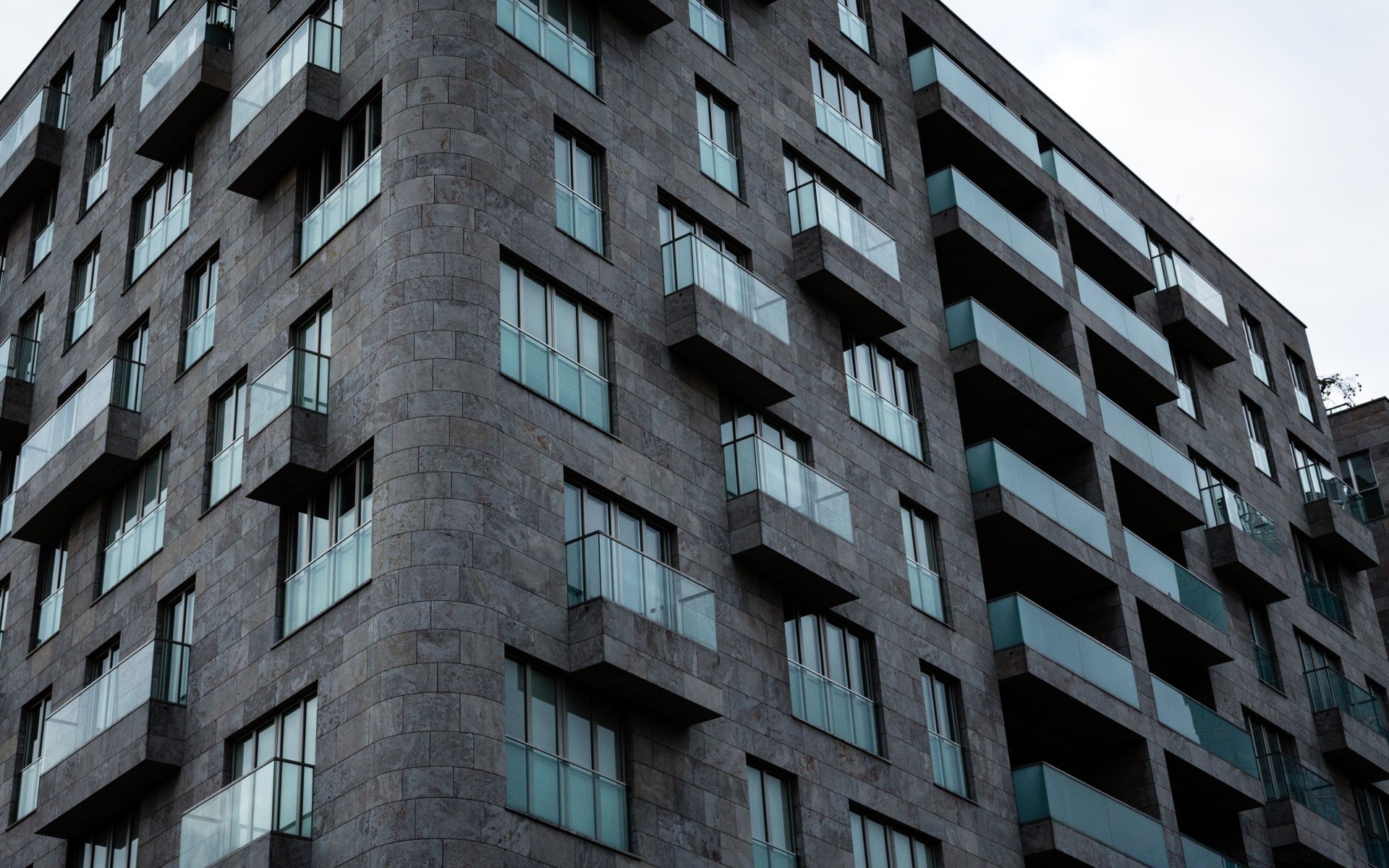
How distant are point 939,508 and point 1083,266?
14.9 meters

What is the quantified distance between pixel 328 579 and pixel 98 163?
1772 cm

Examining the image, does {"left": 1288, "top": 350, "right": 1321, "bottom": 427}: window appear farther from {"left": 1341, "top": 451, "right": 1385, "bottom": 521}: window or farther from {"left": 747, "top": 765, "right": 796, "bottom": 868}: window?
{"left": 747, "top": 765, "right": 796, "bottom": 868}: window

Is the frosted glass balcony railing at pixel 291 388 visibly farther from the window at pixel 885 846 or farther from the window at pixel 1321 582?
the window at pixel 1321 582

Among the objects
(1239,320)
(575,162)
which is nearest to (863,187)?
(575,162)

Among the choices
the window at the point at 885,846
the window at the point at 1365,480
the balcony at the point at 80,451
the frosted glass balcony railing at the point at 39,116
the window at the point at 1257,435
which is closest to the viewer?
the window at the point at 885,846

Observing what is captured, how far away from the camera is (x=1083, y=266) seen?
5019 centimetres

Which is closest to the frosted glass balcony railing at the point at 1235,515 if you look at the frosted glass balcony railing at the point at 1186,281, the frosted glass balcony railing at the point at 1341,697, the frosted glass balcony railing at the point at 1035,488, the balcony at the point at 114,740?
the frosted glass balcony railing at the point at 1341,697

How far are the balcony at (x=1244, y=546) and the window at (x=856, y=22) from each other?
50.6ft

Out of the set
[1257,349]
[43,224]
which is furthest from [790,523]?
[1257,349]

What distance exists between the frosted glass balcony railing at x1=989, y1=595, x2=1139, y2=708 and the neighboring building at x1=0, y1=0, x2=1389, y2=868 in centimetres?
11

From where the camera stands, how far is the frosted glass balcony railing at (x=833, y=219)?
37.9 meters

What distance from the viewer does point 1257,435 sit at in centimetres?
5444

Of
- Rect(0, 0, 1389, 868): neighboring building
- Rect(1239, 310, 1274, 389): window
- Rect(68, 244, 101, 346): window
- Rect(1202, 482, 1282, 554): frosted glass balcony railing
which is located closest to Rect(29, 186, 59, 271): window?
Rect(0, 0, 1389, 868): neighboring building

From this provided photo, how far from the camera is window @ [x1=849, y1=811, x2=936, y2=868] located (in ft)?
105
